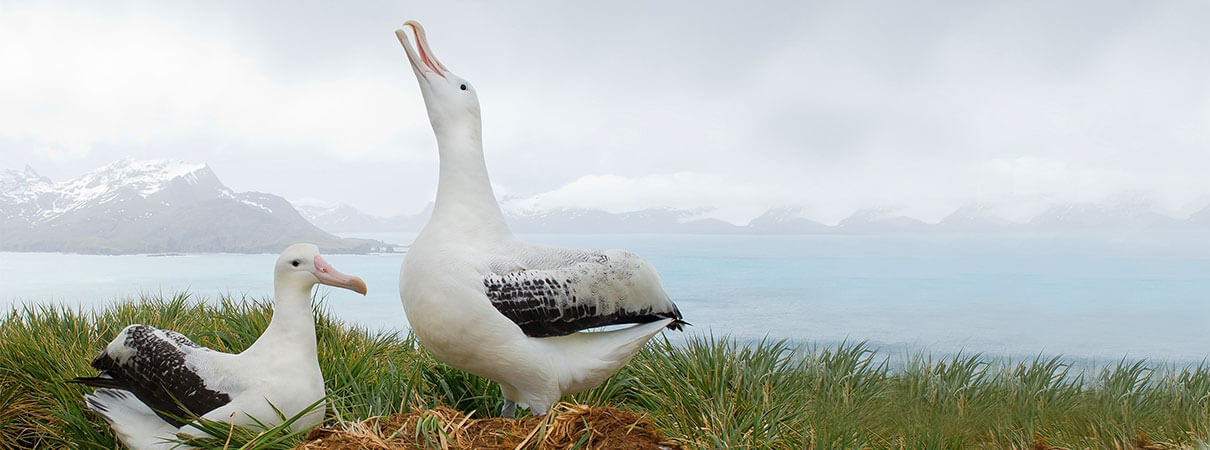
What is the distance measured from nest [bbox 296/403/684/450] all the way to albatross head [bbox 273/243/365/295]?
42.5 inches

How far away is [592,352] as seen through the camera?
4.56 metres

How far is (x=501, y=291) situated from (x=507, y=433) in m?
0.97

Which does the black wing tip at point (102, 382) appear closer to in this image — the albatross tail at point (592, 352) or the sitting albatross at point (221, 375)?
the sitting albatross at point (221, 375)

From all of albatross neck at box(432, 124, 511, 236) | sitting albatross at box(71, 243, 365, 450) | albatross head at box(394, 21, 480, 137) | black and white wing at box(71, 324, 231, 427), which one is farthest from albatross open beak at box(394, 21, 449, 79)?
black and white wing at box(71, 324, 231, 427)

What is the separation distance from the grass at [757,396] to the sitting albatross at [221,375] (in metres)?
0.21

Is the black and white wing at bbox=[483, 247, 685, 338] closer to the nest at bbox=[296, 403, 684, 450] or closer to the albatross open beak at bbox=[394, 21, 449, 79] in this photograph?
the nest at bbox=[296, 403, 684, 450]

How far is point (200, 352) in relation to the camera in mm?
4551

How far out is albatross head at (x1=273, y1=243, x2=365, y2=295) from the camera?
4.58 metres

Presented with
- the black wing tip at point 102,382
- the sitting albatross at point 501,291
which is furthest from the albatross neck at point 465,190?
the black wing tip at point 102,382

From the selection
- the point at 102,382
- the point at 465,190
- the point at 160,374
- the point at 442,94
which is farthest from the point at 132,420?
the point at 442,94

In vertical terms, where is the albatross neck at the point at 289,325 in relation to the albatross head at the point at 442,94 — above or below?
below

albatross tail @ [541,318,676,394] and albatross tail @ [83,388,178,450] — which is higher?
albatross tail @ [541,318,676,394]

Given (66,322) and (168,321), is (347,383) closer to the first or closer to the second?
(168,321)

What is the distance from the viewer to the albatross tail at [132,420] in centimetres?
452
